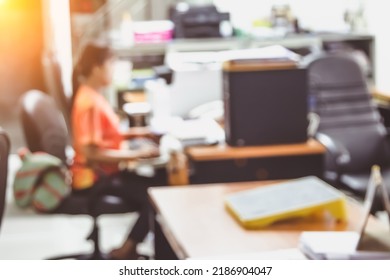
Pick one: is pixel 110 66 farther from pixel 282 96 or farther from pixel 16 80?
pixel 16 80

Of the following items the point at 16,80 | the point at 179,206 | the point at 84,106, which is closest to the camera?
the point at 179,206

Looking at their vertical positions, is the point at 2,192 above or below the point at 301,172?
above

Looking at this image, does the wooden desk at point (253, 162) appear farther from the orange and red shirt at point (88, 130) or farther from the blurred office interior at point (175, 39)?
the blurred office interior at point (175, 39)

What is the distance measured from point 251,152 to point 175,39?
6.76 ft

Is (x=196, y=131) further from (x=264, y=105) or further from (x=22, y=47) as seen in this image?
(x=22, y=47)

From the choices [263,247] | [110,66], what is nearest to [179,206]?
[263,247]

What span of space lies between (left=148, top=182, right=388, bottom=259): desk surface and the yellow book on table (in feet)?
0.08

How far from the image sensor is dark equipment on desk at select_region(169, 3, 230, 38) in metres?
4.32

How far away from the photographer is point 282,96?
250 centimetres

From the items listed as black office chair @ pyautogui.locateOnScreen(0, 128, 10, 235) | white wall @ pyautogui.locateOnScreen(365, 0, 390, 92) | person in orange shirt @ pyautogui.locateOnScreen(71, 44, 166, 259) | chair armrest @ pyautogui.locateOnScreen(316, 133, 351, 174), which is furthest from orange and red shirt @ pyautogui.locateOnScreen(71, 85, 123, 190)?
white wall @ pyautogui.locateOnScreen(365, 0, 390, 92)

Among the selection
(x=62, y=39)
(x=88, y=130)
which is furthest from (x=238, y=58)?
(x=62, y=39)

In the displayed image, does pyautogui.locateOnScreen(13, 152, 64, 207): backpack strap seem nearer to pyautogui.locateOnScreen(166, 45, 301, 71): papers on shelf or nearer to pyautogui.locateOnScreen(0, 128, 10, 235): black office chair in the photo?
pyautogui.locateOnScreen(166, 45, 301, 71): papers on shelf

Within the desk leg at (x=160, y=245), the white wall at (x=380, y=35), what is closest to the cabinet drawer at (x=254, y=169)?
the desk leg at (x=160, y=245)

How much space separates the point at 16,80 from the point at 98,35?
1.16 m
